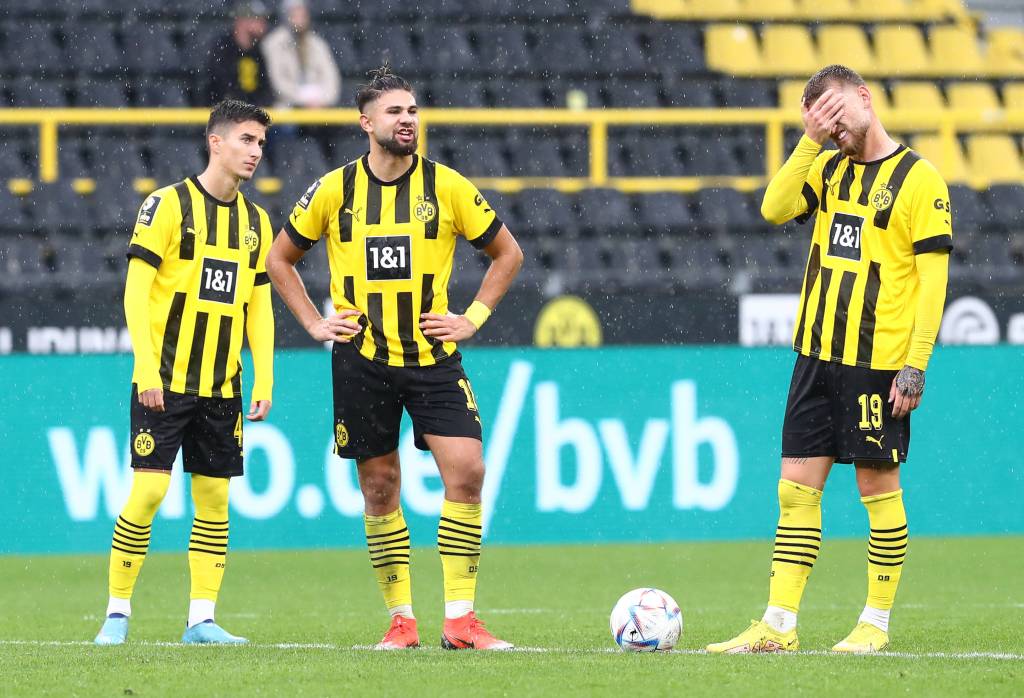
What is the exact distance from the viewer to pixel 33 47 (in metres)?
13.9

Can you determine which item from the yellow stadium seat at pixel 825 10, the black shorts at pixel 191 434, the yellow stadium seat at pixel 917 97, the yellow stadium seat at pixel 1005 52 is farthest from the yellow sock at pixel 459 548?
the yellow stadium seat at pixel 1005 52

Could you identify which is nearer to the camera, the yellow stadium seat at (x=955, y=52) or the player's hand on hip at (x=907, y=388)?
the player's hand on hip at (x=907, y=388)

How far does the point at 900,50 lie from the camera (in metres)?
17.5

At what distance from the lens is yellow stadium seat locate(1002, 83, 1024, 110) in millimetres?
17250

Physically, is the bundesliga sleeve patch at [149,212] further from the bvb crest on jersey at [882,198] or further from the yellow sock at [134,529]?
the bvb crest on jersey at [882,198]

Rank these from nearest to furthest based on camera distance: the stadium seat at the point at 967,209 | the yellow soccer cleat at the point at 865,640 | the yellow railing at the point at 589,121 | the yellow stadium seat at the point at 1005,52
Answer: the yellow soccer cleat at the point at 865,640
the yellow railing at the point at 589,121
the stadium seat at the point at 967,209
the yellow stadium seat at the point at 1005,52

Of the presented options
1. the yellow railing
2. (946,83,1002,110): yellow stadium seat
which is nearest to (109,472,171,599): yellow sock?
the yellow railing

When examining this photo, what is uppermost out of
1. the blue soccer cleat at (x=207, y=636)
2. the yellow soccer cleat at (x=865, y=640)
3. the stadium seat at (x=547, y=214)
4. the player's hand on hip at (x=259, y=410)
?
the stadium seat at (x=547, y=214)

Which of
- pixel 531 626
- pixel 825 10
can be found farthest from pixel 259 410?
pixel 825 10

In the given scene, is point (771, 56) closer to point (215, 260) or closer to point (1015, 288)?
point (1015, 288)

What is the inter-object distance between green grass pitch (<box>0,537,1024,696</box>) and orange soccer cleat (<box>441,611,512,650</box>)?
0.08 meters

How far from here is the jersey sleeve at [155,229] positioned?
256 inches

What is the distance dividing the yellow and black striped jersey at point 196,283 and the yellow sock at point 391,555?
2.71 ft

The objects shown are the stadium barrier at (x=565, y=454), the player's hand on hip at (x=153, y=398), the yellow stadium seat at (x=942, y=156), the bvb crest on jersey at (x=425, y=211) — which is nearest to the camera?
the bvb crest on jersey at (x=425, y=211)
